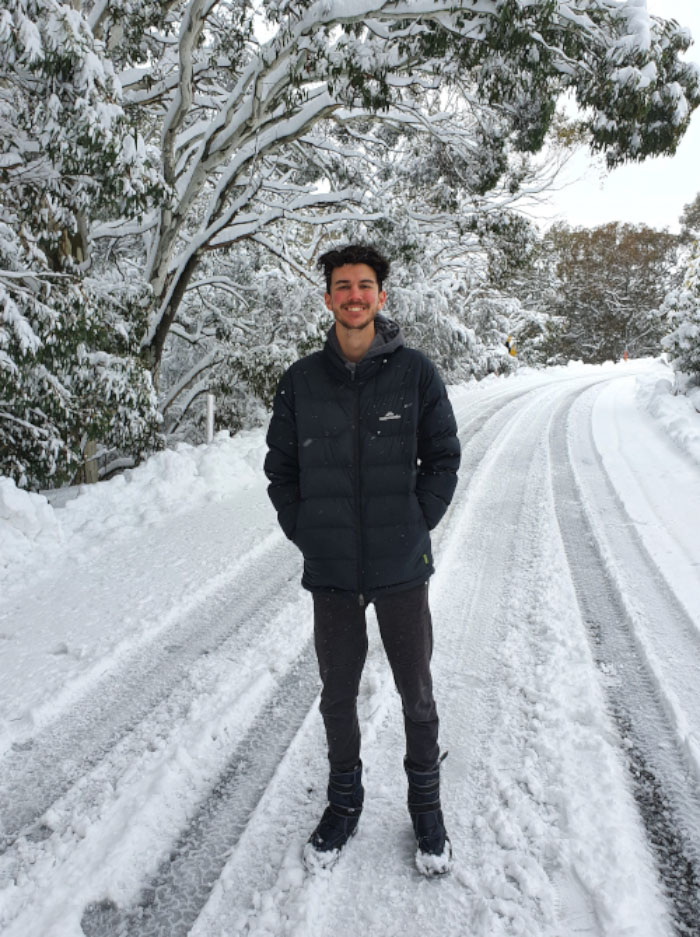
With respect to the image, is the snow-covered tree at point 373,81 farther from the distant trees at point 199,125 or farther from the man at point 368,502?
the man at point 368,502

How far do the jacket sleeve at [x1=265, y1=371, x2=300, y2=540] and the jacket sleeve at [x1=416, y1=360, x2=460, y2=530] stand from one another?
0.44m

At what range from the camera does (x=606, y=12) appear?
6.34 m

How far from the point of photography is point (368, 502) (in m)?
1.98

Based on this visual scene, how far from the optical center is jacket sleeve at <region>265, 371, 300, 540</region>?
2082 mm

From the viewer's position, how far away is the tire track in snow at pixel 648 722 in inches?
76.8

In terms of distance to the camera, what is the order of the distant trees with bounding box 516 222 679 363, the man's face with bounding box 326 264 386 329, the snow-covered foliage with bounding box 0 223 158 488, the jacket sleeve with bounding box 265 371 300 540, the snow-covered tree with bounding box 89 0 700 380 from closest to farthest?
1. the man's face with bounding box 326 264 386 329
2. the jacket sleeve with bounding box 265 371 300 540
3. the snow-covered foliage with bounding box 0 223 158 488
4. the snow-covered tree with bounding box 89 0 700 380
5. the distant trees with bounding box 516 222 679 363

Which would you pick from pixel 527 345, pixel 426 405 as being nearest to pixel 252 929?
pixel 426 405

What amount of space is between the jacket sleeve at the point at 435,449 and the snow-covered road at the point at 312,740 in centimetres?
118

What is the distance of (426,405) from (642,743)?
1.78m

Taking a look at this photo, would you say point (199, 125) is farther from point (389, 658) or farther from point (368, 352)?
point (389, 658)

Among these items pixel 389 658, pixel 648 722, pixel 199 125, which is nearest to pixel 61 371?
pixel 199 125

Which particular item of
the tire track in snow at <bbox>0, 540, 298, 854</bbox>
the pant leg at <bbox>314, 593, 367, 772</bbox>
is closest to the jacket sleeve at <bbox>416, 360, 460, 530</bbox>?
the pant leg at <bbox>314, 593, 367, 772</bbox>

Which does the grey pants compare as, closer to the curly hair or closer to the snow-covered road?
the snow-covered road

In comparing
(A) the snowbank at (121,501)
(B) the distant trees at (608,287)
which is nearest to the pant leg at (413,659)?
(A) the snowbank at (121,501)
